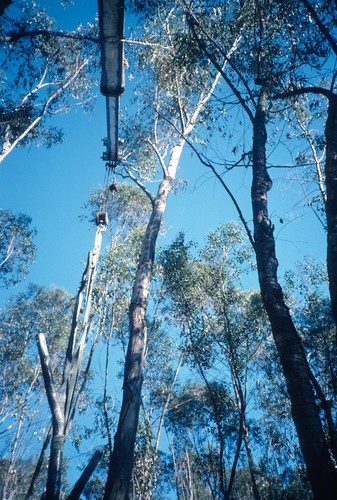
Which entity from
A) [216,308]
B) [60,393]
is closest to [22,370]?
[216,308]

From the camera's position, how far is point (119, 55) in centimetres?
521

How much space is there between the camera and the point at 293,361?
2.41m

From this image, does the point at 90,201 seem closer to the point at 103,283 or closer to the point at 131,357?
the point at 103,283

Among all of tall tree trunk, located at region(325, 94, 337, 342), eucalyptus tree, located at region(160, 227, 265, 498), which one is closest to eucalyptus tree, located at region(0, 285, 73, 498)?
eucalyptus tree, located at region(160, 227, 265, 498)

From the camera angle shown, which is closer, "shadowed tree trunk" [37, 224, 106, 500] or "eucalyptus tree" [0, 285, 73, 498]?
"shadowed tree trunk" [37, 224, 106, 500]

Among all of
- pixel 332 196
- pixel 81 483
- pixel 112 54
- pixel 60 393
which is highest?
pixel 112 54

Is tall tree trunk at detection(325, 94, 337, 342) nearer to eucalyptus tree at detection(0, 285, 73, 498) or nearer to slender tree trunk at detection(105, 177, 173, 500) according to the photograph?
slender tree trunk at detection(105, 177, 173, 500)

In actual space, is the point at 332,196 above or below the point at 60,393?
above

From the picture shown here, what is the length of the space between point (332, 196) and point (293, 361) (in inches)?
64.0

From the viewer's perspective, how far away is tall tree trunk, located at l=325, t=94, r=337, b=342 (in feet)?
7.88

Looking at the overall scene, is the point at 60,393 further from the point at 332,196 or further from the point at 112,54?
the point at 112,54

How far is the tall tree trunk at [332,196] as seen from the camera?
2.40m

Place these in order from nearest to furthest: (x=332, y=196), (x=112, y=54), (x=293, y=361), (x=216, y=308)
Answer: (x=293, y=361), (x=332, y=196), (x=112, y=54), (x=216, y=308)

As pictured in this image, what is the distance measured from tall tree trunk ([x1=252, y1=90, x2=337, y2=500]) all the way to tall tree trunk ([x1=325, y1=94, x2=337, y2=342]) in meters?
0.47
